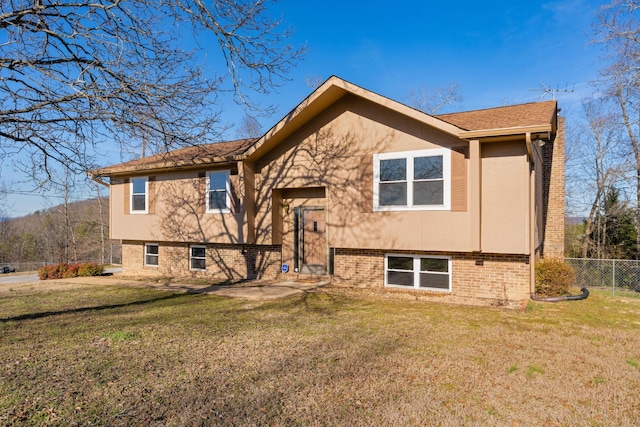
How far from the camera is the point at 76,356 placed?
5129 millimetres

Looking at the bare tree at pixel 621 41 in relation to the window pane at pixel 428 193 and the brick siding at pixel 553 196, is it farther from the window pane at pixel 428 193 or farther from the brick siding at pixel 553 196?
the window pane at pixel 428 193

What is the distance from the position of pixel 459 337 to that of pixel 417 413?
282 centimetres

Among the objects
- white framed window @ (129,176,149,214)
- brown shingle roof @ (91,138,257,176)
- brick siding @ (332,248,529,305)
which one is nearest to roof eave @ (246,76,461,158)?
brown shingle roof @ (91,138,257,176)

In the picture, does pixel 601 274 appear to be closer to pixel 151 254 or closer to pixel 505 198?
pixel 505 198

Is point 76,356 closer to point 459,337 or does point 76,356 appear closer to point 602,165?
point 459,337

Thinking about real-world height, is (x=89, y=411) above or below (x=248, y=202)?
below

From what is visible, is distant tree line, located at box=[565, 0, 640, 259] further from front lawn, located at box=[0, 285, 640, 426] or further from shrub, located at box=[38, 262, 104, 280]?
shrub, located at box=[38, 262, 104, 280]

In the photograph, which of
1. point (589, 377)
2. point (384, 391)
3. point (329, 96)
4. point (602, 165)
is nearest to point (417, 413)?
point (384, 391)

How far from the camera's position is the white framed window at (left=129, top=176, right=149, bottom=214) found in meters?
14.0

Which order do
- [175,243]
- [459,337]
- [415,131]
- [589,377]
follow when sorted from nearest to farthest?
[589,377] → [459,337] → [415,131] → [175,243]

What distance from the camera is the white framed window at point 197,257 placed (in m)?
13.6

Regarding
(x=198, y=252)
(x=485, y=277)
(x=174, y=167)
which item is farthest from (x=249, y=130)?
(x=485, y=277)

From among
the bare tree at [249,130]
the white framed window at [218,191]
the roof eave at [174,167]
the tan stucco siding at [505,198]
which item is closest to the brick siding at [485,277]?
the tan stucco siding at [505,198]

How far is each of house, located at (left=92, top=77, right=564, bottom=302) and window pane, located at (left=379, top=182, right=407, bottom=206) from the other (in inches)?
1.4
